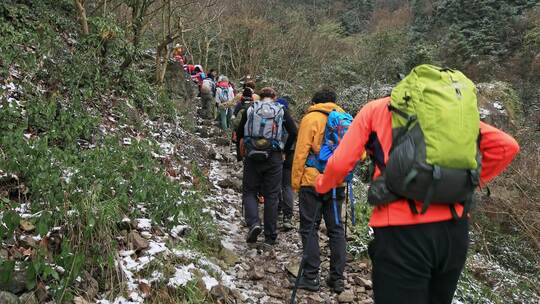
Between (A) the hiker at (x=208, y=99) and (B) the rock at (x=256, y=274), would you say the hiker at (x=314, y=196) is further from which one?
(A) the hiker at (x=208, y=99)

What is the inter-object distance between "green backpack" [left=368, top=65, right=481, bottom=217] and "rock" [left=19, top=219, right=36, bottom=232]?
2846mm

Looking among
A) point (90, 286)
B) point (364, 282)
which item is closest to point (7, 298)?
point (90, 286)

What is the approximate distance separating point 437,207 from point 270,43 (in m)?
22.2

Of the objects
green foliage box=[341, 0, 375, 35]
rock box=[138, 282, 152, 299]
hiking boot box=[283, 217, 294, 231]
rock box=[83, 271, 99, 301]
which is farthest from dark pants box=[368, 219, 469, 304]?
green foliage box=[341, 0, 375, 35]

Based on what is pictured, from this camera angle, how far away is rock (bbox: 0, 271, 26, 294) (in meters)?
2.79

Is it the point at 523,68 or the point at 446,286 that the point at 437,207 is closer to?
the point at 446,286

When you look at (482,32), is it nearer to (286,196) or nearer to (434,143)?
(286,196)

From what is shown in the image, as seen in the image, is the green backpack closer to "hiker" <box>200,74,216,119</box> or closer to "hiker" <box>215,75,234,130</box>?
"hiker" <box>215,75,234,130</box>

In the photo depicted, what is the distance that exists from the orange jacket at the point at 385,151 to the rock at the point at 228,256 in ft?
9.24

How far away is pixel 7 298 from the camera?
2676mm

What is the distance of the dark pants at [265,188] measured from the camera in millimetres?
5438

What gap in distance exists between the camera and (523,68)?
1945cm

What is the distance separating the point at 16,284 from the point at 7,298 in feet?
0.56

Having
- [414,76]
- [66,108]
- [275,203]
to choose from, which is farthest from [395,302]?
[66,108]
